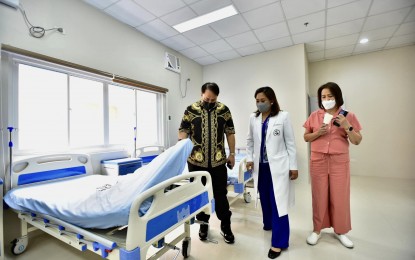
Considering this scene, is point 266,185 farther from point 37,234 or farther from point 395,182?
point 395,182

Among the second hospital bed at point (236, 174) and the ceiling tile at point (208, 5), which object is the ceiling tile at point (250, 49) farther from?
the second hospital bed at point (236, 174)

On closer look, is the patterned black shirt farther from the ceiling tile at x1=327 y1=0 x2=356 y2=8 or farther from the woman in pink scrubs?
the ceiling tile at x1=327 y1=0 x2=356 y2=8

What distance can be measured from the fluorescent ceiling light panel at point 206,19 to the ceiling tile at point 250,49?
1224 millimetres

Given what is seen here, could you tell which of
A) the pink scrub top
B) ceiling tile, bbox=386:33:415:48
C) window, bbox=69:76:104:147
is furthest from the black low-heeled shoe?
ceiling tile, bbox=386:33:415:48

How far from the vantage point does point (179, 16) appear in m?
2.89

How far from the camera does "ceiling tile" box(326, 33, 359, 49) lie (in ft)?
12.0

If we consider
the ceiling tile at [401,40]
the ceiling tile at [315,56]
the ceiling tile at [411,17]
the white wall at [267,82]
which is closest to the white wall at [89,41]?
the white wall at [267,82]

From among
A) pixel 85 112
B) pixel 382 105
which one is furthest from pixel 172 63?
pixel 382 105

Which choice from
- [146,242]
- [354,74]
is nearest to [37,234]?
[146,242]

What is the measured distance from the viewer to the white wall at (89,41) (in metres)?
2.01

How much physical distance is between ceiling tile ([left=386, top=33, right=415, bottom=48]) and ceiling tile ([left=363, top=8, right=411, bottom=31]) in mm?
757

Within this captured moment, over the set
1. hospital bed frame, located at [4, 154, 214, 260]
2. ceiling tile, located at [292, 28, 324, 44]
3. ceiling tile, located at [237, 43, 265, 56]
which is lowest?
hospital bed frame, located at [4, 154, 214, 260]

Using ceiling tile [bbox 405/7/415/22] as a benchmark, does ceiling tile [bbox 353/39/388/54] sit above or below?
below

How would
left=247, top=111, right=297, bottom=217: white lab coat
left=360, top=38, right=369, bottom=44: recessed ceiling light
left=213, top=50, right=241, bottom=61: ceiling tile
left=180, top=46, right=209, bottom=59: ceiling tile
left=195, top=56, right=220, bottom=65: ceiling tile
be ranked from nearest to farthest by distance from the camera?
left=247, top=111, right=297, bottom=217: white lab coat → left=360, top=38, right=369, bottom=44: recessed ceiling light → left=180, top=46, right=209, bottom=59: ceiling tile → left=213, top=50, right=241, bottom=61: ceiling tile → left=195, top=56, right=220, bottom=65: ceiling tile
